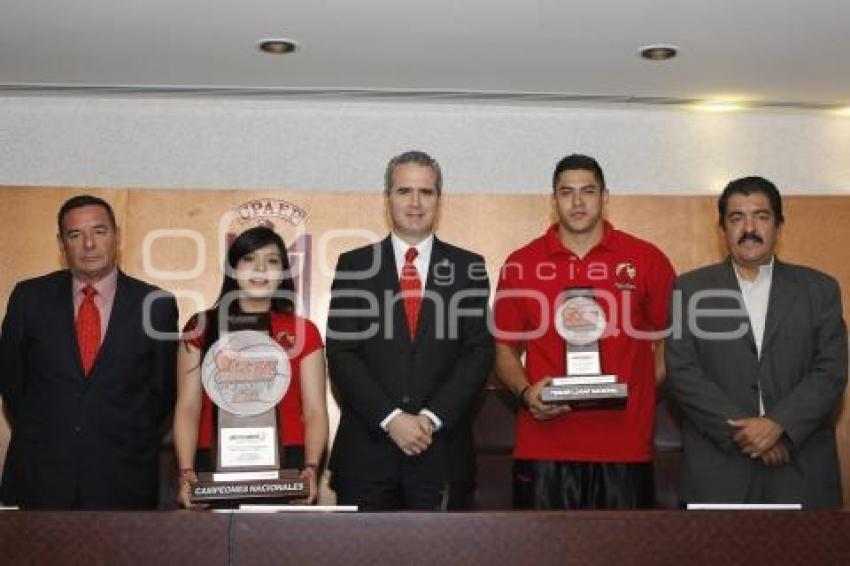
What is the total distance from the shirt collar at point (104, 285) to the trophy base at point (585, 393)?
154cm

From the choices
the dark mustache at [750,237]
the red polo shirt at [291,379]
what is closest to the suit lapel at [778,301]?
the dark mustache at [750,237]

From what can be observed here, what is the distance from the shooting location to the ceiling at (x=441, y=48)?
4.17 m

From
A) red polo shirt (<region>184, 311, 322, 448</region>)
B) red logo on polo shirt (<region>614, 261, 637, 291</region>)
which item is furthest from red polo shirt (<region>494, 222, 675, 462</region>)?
red polo shirt (<region>184, 311, 322, 448</region>)

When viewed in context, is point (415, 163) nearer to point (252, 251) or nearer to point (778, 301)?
point (252, 251)

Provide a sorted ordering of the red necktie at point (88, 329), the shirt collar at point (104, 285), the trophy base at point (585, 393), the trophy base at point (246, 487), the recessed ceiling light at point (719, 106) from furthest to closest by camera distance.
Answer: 1. the recessed ceiling light at point (719, 106)
2. the shirt collar at point (104, 285)
3. the red necktie at point (88, 329)
4. the trophy base at point (585, 393)
5. the trophy base at point (246, 487)

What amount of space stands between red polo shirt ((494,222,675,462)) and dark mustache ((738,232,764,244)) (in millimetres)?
284

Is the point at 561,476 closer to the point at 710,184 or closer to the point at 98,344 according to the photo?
the point at 98,344

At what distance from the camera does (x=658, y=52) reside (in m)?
4.63

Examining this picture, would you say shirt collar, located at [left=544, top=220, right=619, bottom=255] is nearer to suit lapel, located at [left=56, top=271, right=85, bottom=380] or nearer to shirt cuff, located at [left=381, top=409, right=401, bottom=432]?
shirt cuff, located at [left=381, top=409, right=401, bottom=432]

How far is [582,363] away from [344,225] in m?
1.70

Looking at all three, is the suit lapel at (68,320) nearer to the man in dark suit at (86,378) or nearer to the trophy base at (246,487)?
the man in dark suit at (86,378)

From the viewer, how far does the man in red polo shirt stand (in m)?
3.89

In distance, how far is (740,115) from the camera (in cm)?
558

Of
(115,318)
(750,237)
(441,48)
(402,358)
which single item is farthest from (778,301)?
(115,318)
